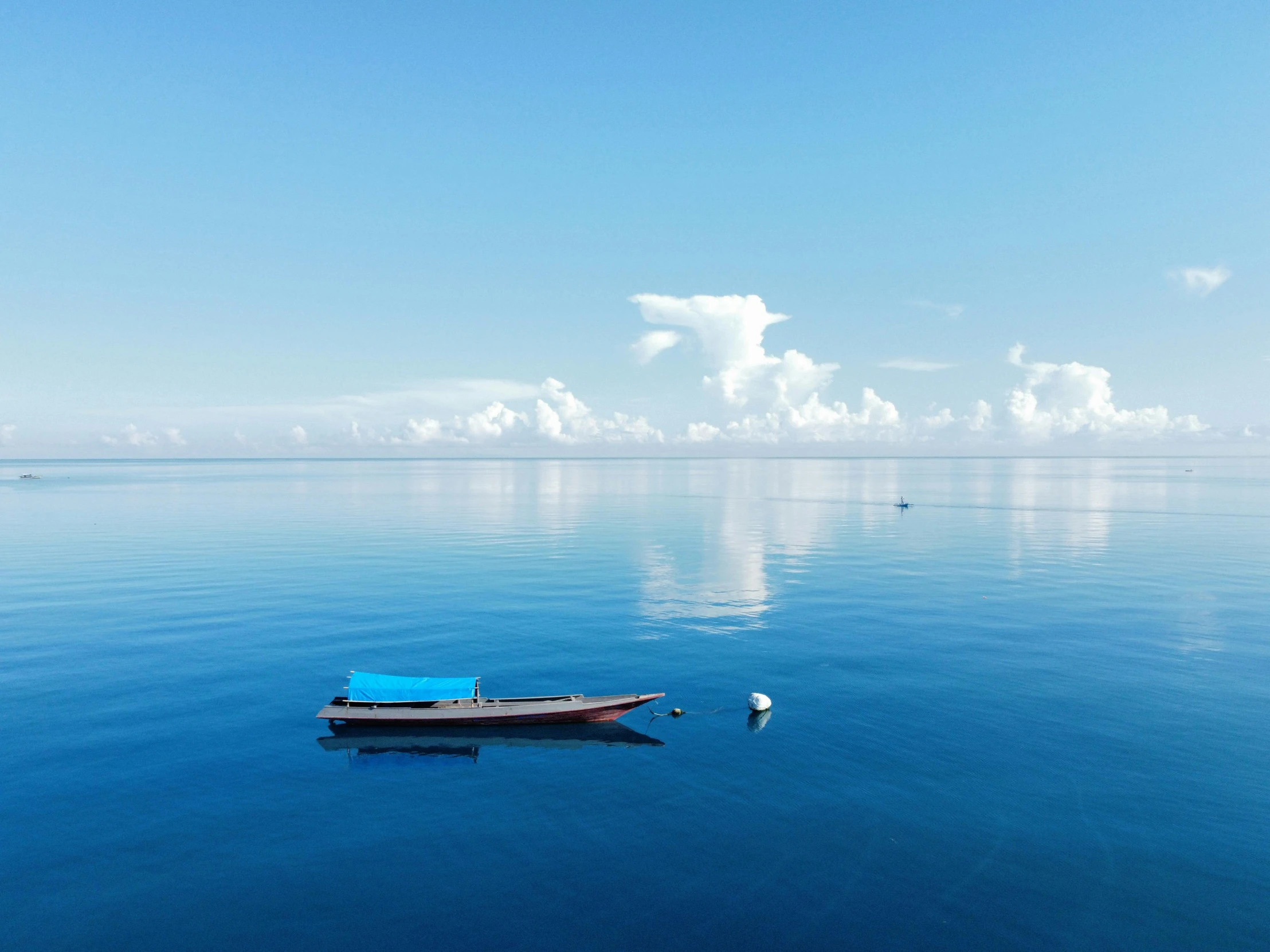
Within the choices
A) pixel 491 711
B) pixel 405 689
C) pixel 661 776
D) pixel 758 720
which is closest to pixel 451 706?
pixel 491 711

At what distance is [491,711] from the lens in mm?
46281

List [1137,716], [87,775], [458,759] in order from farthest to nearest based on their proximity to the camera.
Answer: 1. [1137,716]
2. [458,759]
3. [87,775]

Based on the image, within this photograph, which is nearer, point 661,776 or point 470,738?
point 661,776

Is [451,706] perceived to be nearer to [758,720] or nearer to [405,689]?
[405,689]

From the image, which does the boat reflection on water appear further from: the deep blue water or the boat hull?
the deep blue water

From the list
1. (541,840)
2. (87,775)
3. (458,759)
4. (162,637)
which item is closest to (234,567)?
(162,637)

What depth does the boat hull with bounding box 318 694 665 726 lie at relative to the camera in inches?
1820

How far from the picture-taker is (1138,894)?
94.1 ft

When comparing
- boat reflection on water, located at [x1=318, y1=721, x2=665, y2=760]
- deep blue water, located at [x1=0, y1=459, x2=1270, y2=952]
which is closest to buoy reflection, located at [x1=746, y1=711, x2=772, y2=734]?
deep blue water, located at [x1=0, y1=459, x2=1270, y2=952]

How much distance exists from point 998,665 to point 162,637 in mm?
76937

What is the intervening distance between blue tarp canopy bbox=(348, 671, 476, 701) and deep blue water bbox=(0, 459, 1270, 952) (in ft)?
11.9

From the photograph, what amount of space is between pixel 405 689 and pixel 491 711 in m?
6.78

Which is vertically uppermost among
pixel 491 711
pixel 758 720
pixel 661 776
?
pixel 491 711

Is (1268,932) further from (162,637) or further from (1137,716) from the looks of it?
(162,637)
